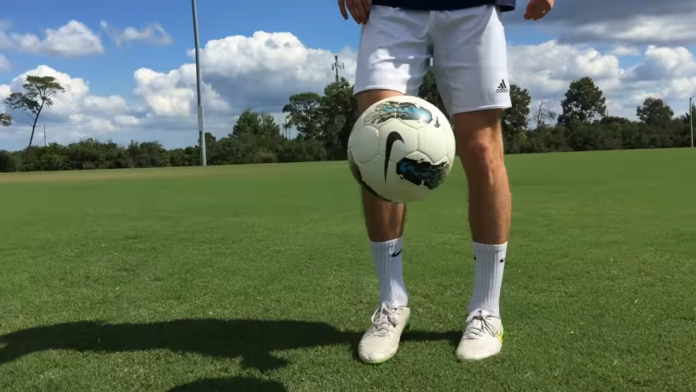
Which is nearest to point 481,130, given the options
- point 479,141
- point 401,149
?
point 479,141

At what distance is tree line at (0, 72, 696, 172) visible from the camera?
44594 millimetres

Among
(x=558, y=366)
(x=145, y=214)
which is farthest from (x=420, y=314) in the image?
(x=145, y=214)

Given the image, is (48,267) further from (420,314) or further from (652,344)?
(652,344)

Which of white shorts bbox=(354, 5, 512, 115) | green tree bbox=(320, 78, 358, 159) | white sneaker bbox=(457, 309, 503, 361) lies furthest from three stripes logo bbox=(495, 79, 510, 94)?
green tree bbox=(320, 78, 358, 159)

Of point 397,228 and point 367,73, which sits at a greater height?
point 367,73

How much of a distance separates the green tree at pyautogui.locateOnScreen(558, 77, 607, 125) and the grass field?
76.4 m

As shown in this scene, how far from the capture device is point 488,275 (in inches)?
102

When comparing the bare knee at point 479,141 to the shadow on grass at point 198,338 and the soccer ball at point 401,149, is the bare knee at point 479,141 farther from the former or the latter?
the shadow on grass at point 198,338

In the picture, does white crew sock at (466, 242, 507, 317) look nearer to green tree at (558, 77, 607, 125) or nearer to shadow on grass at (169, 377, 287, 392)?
shadow on grass at (169, 377, 287, 392)

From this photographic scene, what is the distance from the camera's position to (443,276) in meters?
3.83

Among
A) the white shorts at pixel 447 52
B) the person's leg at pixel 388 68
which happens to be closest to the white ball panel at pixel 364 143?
the person's leg at pixel 388 68

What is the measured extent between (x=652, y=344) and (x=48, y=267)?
4.12 metres

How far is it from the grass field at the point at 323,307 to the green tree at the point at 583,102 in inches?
3007

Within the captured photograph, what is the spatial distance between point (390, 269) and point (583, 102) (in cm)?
8161
